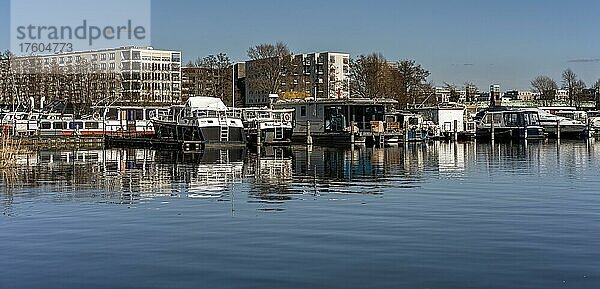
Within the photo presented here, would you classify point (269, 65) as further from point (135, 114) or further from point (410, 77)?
point (135, 114)

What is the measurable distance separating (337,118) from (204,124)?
72.3ft

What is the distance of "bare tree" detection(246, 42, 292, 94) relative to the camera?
465 ft

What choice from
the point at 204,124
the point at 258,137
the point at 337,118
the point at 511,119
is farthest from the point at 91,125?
the point at 511,119

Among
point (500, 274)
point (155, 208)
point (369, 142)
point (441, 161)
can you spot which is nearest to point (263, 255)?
point (500, 274)

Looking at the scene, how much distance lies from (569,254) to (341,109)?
6914 centimetres

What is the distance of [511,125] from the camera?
93500 mm

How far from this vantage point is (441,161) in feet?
162

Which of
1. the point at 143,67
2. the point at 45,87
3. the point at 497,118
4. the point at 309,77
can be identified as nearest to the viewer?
the point at 497,118

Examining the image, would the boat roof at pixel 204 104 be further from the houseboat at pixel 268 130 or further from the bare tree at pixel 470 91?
the bare tree at pixel 470 91

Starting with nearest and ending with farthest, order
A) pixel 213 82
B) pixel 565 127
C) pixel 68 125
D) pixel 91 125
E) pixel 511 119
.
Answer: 1. pixel 68 125
2. pixel 91 125
3. pixel 511 119
4. pixel 565 127
5. pixel 213 82

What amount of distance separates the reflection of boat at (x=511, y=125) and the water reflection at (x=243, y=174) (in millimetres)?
38576

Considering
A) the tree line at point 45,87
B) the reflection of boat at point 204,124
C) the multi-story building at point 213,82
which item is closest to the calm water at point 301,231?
the reflection of boat at point 204,124

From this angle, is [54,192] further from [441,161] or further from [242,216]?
[441,161]

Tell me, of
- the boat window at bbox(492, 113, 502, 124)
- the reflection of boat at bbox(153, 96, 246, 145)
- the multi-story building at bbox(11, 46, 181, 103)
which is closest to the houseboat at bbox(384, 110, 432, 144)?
the boat window at bbox(492, 113, 502, 124)
